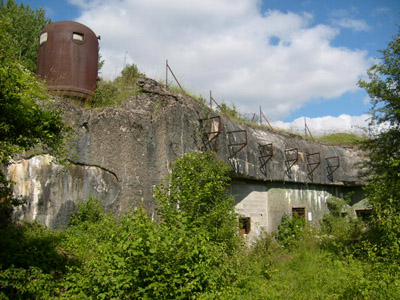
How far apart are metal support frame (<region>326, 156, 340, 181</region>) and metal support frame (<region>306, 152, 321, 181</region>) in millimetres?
820

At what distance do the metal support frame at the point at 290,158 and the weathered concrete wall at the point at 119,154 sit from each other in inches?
149

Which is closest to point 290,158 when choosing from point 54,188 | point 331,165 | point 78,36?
point 331,165

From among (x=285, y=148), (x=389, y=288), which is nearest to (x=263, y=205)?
(x=285, y=148)

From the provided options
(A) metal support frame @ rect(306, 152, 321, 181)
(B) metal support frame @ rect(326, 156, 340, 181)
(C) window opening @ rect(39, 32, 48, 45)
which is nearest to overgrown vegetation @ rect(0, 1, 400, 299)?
(C) window opening @ rect(39, 32, 48, 45)

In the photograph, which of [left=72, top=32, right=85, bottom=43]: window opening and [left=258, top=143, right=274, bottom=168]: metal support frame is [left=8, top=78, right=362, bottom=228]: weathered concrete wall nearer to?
[left=258, top=143, right=274, bottom=168]: metal support frame

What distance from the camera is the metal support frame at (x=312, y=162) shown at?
14148 millimetres

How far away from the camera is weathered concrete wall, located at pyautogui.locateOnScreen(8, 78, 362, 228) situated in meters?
6.89

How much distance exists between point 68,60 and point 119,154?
3244 millimetres

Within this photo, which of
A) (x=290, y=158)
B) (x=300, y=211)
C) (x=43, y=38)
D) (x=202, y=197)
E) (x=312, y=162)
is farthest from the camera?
(x=312, y=162)

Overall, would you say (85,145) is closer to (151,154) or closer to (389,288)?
(151,154)

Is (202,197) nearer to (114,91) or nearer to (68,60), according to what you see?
(114,91)

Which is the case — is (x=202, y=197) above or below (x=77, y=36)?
below

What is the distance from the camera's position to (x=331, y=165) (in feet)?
50.0

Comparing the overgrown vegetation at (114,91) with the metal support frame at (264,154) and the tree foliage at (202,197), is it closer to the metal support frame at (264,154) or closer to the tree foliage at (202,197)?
the tree foliage at (202,197)
